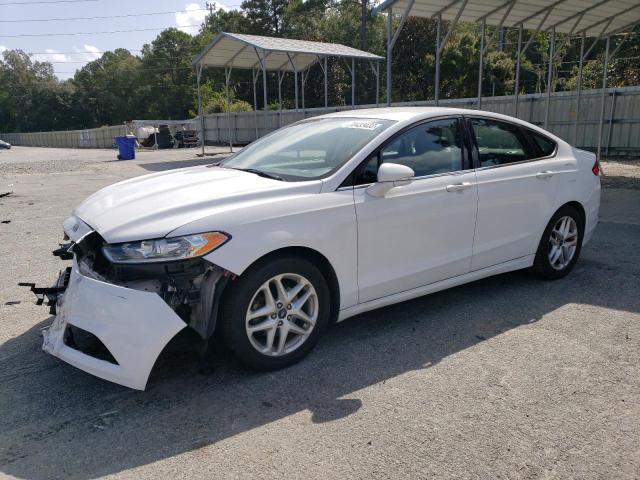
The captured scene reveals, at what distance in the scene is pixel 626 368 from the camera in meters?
3.51

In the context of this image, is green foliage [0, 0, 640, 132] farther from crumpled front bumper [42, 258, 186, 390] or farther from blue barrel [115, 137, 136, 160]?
crumpled front bumper [42, 258, 186, 390]

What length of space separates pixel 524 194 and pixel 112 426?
3694mm

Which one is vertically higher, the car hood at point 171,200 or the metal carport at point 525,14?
the metal carport at point 525,14

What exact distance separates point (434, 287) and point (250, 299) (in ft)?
5.42

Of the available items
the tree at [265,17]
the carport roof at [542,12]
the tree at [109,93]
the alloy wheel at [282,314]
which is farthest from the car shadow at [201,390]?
the tree at [109,93]

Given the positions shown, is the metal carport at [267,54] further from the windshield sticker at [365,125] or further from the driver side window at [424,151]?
the windshield sticker at [365,125]

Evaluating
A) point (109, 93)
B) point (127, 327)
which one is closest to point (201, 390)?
point (127, 327)

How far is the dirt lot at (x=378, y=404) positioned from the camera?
2.61 meters

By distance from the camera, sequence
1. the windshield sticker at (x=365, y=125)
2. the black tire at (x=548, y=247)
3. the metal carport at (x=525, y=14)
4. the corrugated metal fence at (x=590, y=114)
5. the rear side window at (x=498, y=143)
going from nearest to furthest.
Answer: the windshield sticker at (x=365, y=125) < the rear side window at (x=498, y=143) < the black tire at (x=548, y=247) < the metal carport at (x=525, y=14) < the corrugated metal fence at (x=590, y=114)

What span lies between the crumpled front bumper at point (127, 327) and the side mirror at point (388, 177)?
1.58m

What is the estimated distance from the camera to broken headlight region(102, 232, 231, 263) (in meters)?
3.03

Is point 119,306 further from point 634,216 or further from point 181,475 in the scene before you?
point 634,216

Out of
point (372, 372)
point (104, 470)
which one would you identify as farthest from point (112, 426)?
point (372, 372)

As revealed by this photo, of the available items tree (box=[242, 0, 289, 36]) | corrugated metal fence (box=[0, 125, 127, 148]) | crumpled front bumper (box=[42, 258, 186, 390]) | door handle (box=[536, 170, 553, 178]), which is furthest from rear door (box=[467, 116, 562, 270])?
tree (box=[242, 0, 289, 36])
